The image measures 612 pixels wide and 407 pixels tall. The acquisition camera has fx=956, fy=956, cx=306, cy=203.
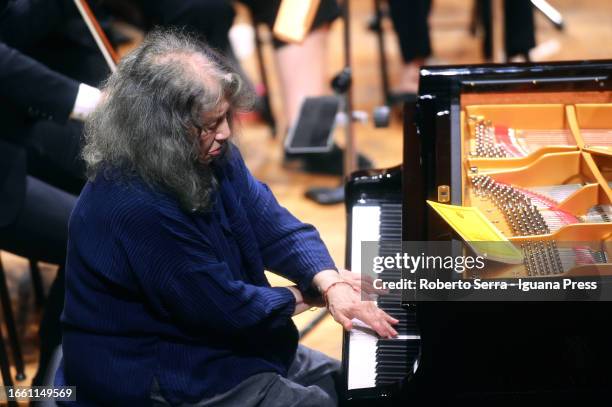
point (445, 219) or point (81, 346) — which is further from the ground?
point (445, 219)

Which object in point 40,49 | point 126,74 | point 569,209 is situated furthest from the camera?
point 40,49

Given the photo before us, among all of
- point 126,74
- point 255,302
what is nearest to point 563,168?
point 255,302

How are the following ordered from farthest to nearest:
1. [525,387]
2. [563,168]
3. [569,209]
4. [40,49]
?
[40,49]
[563,168]
[569,209]
[525,387]

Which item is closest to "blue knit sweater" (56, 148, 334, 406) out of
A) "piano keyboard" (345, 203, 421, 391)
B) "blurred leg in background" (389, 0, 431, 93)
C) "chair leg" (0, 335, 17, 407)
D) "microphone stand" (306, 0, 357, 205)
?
"piano keyboard" (345, 203, 421, 391)

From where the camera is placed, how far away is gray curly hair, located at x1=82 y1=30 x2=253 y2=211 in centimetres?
187

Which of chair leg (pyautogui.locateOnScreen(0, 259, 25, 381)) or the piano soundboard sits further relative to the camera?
chair leg (pyautogui.locateOnScreen(0, 259, 25, 381))

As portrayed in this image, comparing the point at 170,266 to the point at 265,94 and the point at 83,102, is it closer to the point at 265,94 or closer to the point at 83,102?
the point at 83,102

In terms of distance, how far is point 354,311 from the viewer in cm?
203

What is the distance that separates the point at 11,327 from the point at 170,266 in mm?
1202

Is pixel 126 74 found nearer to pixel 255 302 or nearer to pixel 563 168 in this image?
pixel 255 302

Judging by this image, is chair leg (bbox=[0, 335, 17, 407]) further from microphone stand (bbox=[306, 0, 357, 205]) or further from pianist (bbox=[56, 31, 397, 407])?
microphone stand (bbox=[306, 0, 357, 205])

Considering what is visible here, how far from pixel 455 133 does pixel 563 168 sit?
0.92 feet

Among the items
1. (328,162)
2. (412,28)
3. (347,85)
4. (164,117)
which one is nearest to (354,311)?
(164,117)

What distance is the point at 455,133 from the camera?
7.31 feet
